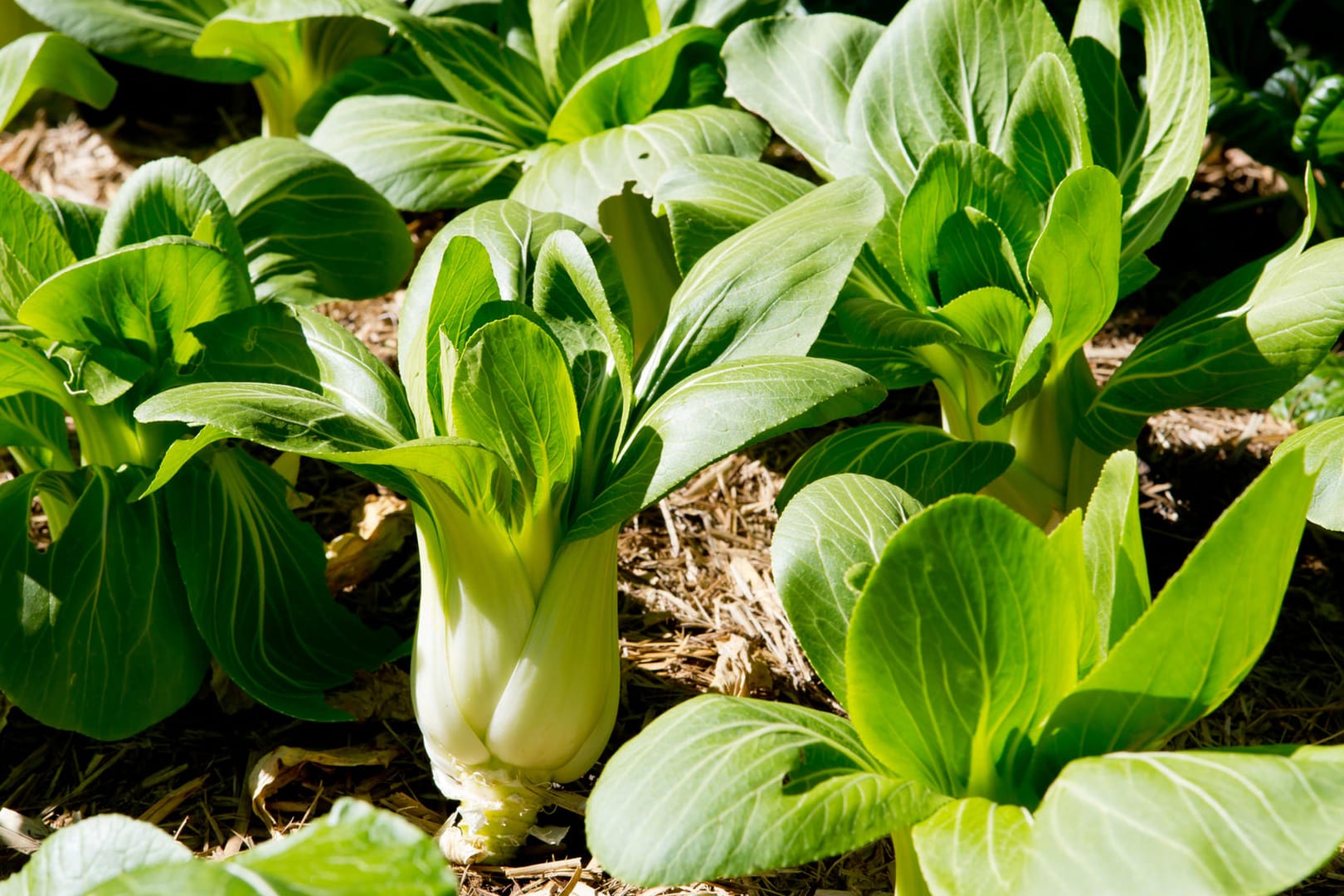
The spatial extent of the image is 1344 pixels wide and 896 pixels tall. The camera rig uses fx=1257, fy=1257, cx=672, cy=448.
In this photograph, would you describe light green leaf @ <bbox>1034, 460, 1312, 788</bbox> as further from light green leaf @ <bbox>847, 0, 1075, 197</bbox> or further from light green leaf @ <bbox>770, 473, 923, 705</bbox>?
light green leaf @ <bbox>847, 0, 1075, 197</bbox>

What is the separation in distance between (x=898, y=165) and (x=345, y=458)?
93cm

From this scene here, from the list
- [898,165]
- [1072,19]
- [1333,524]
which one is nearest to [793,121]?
[898,165]

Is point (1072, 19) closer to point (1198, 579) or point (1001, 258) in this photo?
point (1001, 258)

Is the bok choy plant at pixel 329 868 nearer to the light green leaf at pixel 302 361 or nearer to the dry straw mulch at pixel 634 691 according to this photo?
the dry straw mulch at pixel 634 691

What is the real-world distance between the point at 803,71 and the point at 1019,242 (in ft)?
1.57

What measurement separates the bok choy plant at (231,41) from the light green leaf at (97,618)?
931mm

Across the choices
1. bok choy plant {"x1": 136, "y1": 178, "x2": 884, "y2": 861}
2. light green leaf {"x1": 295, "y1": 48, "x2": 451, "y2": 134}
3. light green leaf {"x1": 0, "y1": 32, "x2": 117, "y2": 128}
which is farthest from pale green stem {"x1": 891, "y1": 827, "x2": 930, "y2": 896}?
light green leaf {"x1": 295, "y1": 48, "x2": 451, "y2": 134}

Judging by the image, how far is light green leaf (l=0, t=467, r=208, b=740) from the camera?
58.6 inches

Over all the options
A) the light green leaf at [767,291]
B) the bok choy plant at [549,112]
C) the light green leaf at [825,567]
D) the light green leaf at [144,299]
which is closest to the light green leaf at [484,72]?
the bok choy plant at [549,112]

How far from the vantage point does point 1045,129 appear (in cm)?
165

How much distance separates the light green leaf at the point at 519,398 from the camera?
1.29 meters

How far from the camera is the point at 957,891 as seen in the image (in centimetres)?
98

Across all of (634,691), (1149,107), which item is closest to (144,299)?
(634,691)

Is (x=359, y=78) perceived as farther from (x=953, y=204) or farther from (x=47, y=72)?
(x=953, y=204)
